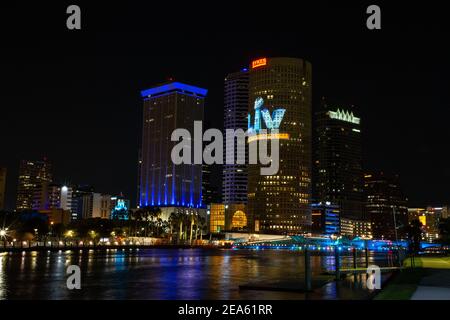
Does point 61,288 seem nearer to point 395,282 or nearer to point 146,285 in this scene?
point 146,285

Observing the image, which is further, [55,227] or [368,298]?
[55,227]

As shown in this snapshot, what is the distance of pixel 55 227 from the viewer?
611 feet

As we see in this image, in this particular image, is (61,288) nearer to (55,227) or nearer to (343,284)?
(343,284)

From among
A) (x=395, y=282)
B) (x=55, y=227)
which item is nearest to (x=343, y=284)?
(x=395, y=282)

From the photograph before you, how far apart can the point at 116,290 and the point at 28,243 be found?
106m
